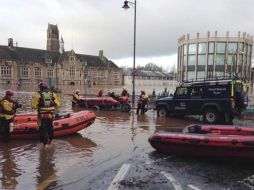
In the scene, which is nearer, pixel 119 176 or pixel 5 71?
pixel 119 176

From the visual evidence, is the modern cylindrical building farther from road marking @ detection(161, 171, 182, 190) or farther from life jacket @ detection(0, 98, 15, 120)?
road marking @ detection(161, 171, 182, 190)

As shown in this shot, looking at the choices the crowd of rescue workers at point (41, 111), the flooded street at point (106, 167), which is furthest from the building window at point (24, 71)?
the crowd of rescue workers at point (41, 111)

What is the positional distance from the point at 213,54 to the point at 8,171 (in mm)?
73504

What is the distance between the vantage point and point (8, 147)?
9914 millimetres

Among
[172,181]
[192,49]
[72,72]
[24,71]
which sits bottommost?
[172,181]

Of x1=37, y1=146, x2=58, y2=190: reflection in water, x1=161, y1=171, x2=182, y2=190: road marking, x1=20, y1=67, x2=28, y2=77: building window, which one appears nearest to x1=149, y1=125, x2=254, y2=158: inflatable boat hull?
x1=161, y1=171, x2=182, y2=190: road marking

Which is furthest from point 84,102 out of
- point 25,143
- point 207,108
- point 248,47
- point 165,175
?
point 248,47

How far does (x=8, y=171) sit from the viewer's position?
7.52 metres

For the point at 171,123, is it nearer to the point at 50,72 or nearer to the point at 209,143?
the point at 209,143

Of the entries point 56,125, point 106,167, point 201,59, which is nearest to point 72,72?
point 201,59

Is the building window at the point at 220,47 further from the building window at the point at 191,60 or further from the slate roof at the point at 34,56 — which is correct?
the slate roof at the point at 34,56

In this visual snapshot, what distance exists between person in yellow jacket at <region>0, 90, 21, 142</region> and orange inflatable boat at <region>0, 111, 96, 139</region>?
307 millimetres

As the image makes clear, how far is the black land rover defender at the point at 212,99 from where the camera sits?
1534 centimetres

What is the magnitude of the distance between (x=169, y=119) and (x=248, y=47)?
66.6 m
